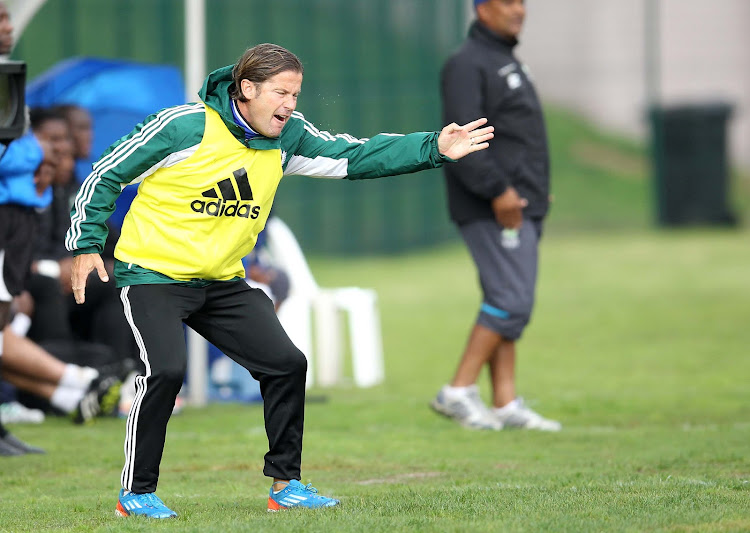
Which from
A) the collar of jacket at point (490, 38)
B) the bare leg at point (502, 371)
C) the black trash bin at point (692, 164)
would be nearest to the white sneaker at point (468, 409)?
the bare leg at point (502, 371)

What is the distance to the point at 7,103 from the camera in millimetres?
6070

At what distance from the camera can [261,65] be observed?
504cm

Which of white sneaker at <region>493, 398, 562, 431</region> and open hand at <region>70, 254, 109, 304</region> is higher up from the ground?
open hand at <region>70, 254, 109, 304</region>

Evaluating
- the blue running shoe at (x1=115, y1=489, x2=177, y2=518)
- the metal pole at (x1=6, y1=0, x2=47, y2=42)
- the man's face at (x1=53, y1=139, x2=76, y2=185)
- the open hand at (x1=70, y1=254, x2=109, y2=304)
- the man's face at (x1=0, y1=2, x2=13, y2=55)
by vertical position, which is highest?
the metal pole at (x1=6, y1=0, x2=47, y2=42)

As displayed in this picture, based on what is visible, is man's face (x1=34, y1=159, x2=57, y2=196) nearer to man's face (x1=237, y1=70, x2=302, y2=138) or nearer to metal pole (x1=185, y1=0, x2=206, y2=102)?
metal pole (x1=185, y1=0, x2=206, y2=102)

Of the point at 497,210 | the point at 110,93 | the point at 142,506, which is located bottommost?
the point at 142,506

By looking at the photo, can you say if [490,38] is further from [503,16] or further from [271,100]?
[271,100]

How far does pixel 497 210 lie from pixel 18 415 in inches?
130

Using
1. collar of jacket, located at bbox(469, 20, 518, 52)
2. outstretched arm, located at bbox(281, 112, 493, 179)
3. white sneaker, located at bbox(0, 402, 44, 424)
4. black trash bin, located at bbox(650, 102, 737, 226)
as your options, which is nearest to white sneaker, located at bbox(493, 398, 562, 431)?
collar of jacket, located at bbox(469, 20, 518, 52)

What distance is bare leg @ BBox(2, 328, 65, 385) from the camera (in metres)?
8.09

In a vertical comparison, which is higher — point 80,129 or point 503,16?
point 503,16

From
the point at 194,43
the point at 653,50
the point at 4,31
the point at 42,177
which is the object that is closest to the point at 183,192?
the point at 4,31

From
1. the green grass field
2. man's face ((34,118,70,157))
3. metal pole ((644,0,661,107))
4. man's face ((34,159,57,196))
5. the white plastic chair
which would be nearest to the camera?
the green grass field

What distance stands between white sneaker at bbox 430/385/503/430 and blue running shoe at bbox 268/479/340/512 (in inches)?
98.8
